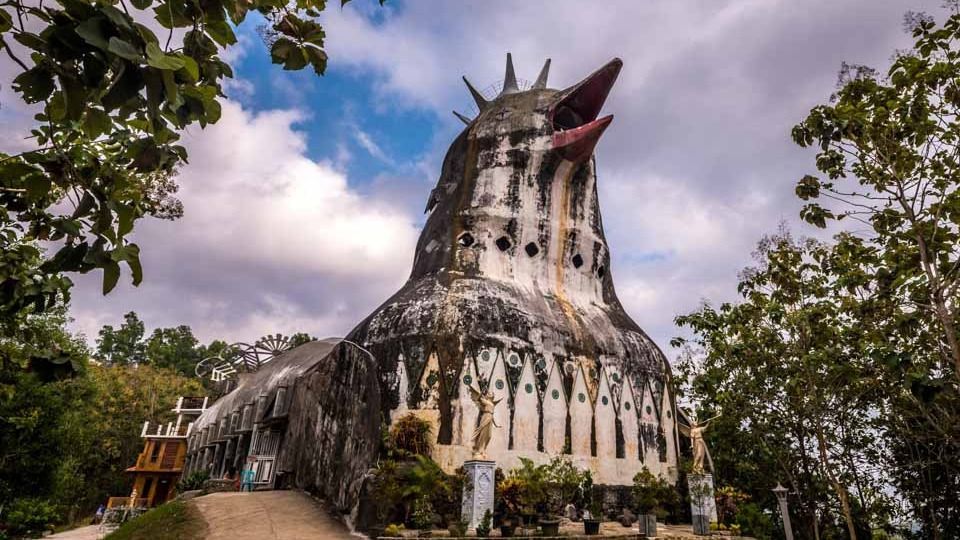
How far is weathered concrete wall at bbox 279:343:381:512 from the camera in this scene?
35.0 feet

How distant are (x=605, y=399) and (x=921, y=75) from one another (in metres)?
8.18

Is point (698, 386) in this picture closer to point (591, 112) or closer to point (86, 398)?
point (591, 112)

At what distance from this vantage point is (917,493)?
47.6 ft

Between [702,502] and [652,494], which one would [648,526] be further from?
[652,494]

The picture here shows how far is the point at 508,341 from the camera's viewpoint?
40.1ft

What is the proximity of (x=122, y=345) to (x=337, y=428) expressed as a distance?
4915cm

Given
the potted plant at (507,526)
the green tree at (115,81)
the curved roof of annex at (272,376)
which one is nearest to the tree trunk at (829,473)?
the potted plant at (507,526)

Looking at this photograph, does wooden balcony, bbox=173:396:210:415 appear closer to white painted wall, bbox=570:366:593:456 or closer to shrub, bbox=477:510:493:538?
white painted wall, bbox=570:366:593:456

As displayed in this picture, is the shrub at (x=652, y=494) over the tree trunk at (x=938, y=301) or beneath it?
beneath

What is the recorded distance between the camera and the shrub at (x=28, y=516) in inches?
577

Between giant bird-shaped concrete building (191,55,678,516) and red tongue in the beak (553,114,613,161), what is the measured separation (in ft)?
0.12

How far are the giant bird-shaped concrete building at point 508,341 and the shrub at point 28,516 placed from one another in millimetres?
5159

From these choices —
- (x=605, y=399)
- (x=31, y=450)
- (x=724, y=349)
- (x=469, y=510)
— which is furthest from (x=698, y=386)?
(x=31, y=450)

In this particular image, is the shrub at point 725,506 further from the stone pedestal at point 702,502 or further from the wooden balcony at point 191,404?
the wooden balcony at point 191,404
